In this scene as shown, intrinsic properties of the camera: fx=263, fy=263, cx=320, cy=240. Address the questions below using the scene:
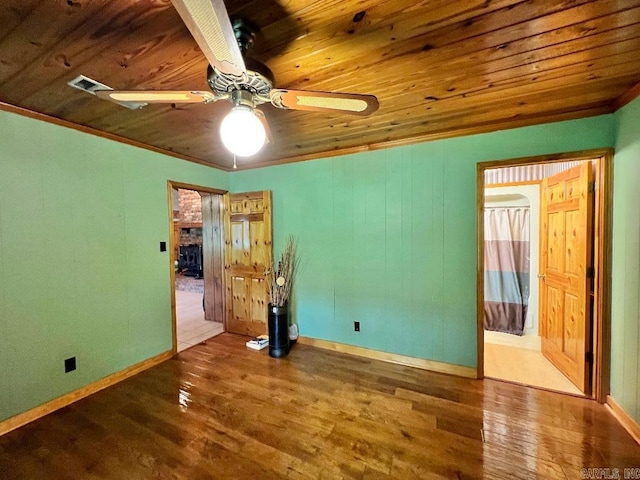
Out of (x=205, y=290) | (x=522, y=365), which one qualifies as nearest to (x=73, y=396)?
(x=205, y=290)

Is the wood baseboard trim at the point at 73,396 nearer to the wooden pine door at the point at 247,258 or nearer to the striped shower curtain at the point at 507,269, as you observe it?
the wooden pine door at the point at 247,258

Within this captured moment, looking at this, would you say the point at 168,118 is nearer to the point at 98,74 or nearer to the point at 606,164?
the point at 98,74

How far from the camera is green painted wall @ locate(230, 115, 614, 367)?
2.53 metres

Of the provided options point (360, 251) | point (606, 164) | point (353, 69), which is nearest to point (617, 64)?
point (606, 164)

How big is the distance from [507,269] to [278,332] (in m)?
3.38

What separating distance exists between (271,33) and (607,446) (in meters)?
3.18

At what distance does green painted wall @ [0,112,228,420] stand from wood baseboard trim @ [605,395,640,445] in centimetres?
411

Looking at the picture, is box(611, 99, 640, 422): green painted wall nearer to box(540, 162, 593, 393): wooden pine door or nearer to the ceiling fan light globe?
box(540, 162, 593, 393): wooden pine door

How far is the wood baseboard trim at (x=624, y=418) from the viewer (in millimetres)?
1776

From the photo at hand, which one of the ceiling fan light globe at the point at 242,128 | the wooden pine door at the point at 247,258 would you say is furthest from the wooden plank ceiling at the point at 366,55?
the wooden pine door at the point at 247,258

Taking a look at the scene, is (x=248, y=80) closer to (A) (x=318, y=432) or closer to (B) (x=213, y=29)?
(B) (x=213, y=29)

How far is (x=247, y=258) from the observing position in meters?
3.69

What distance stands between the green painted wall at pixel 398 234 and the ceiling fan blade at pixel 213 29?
2155mm

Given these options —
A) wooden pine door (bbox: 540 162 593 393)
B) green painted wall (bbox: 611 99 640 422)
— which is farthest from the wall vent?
wooden pine door (bbox: 540 162 593 393)
